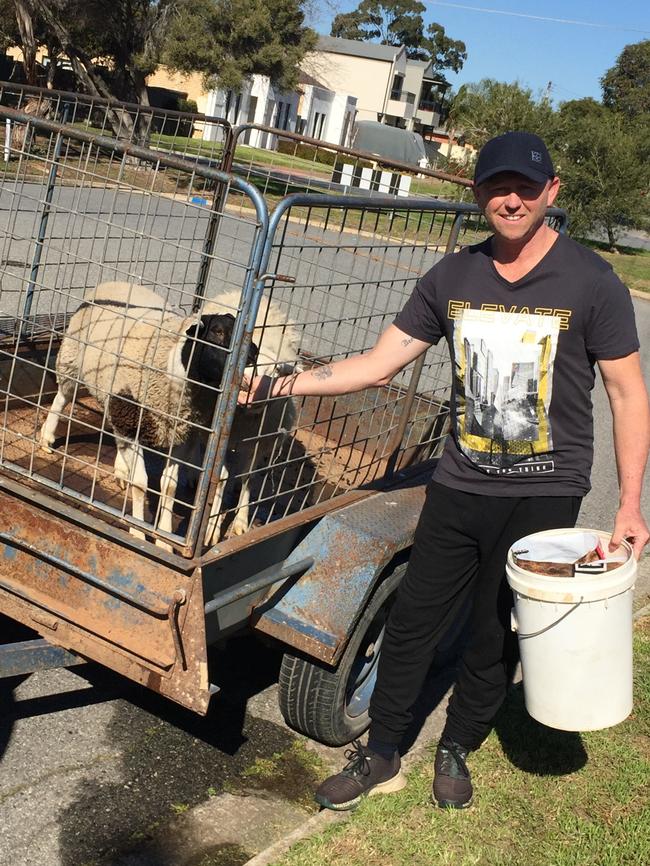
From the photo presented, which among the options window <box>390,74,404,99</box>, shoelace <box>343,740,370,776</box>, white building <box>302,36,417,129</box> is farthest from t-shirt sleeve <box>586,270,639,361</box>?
window <box>390,74,404,99</box>

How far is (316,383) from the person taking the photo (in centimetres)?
358

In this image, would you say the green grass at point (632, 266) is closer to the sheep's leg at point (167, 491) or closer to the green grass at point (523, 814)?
the green grass at point (523, 814)

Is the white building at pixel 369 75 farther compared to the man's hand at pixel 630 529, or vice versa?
the white building at pixel 369 75

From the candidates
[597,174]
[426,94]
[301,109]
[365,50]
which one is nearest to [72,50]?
[597,174]

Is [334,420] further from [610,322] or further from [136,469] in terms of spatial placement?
[610,322]

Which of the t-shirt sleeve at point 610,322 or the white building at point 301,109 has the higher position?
the white building at point 301,109

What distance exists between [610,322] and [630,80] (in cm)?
10500

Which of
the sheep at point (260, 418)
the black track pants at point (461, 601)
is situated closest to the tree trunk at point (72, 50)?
the sheep at point (260, 418)

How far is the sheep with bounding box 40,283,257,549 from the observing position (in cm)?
384

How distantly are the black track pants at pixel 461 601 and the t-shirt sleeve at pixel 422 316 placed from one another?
0.57 metres

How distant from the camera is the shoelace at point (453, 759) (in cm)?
373

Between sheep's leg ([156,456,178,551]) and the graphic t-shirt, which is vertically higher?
the graphic t-shirt

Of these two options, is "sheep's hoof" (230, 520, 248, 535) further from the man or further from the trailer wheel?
the man

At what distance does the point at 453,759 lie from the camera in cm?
376
